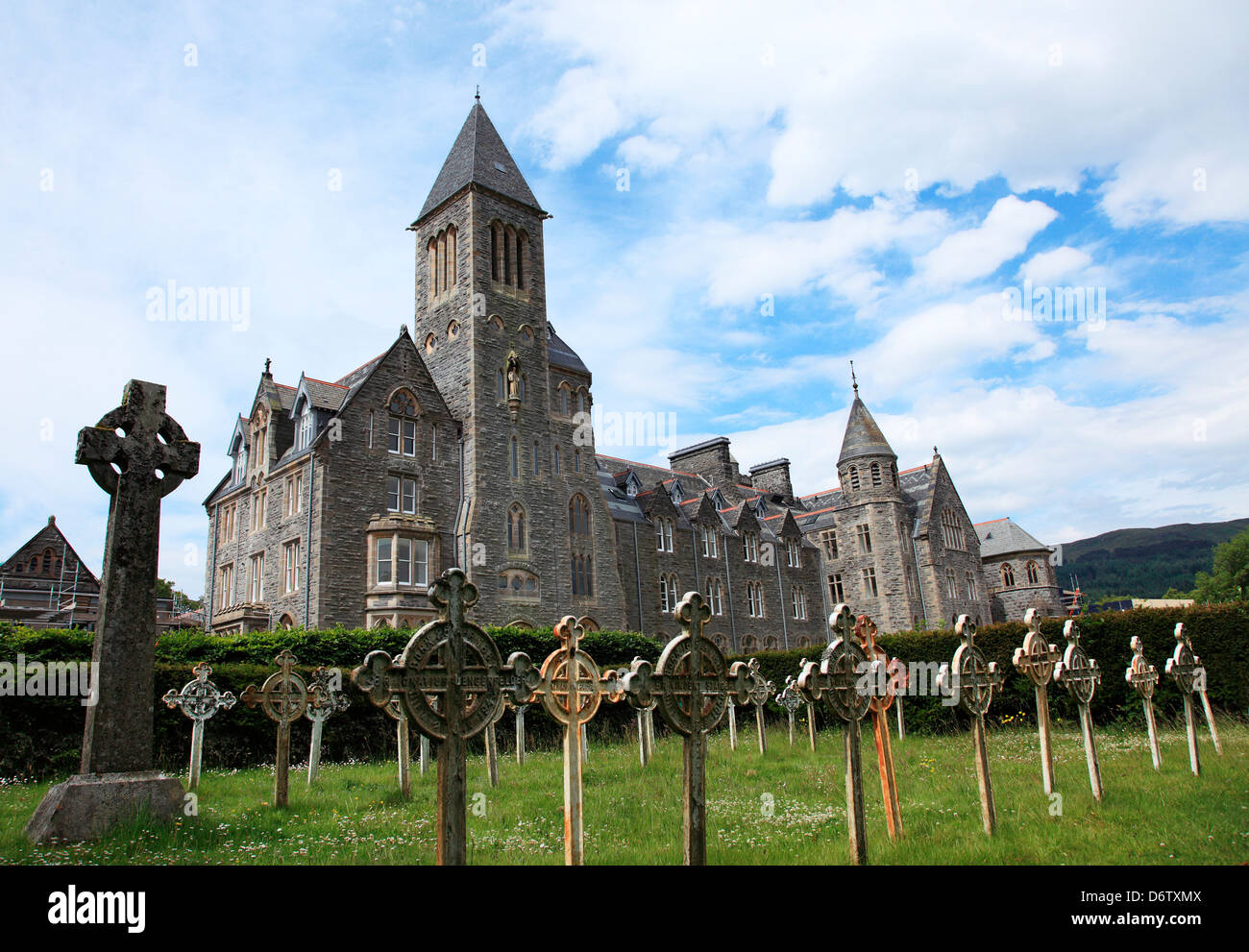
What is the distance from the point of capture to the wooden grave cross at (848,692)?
712 centimetres

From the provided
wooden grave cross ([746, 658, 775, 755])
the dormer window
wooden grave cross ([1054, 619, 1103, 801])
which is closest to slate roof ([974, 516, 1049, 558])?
wooden grave cross ([746, 658, 775, 755])

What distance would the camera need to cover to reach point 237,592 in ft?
111

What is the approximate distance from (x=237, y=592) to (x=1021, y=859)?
33.7 metres

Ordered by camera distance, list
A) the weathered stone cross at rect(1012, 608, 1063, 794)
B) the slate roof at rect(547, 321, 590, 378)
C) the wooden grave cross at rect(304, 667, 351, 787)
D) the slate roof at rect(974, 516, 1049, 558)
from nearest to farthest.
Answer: the weathered stone cross at rect(1012, 608, 1063, 794) → the wooden grave cross at rect(304, 667, 351, 787) → the slate roof at rect(547, 321, 590, 378) → the slate roof at rect(974, 516, 1049, 558)

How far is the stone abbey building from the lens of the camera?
1174 inches

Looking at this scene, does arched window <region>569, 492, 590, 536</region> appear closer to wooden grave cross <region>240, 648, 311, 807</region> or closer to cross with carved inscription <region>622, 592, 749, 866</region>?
wooden grave cross <region>240, 648, 311, 807</region>

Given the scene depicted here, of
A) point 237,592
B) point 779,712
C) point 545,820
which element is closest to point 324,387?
point 237,592

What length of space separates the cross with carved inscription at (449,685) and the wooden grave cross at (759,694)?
2.41 meters

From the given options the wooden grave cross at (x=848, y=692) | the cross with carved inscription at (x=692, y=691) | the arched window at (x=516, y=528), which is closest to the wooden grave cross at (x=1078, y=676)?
the wooden grave cross at (x=848, y=692)

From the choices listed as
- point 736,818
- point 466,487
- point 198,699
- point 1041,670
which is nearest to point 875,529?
point 466,487

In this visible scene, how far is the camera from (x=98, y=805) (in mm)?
7695

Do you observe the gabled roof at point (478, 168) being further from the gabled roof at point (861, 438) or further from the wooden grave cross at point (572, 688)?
the wooden grave cross at point (572, 688)
